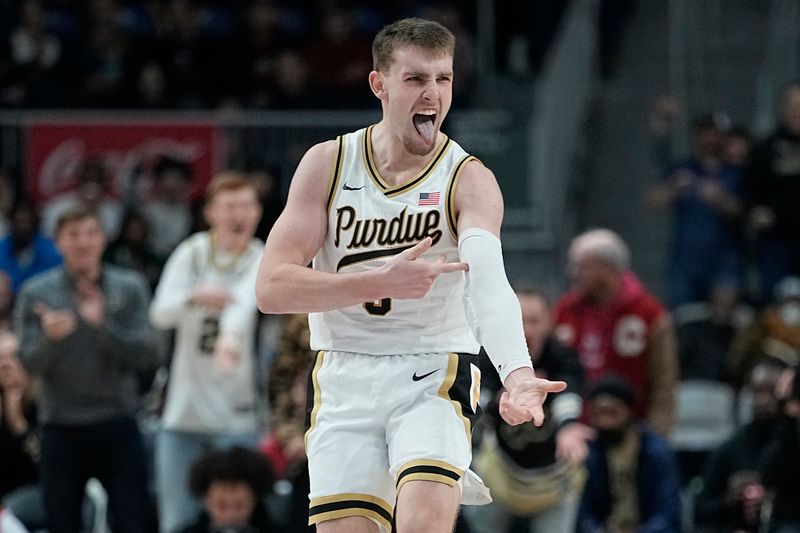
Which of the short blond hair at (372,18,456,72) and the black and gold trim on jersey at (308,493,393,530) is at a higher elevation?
→ the short blond hair at (372,18,456,72)

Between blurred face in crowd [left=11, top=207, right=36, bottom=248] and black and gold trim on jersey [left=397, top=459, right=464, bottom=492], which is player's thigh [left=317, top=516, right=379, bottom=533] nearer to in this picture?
black and gold trim on jersey [left=397, top=459, right=464, bottom=492]

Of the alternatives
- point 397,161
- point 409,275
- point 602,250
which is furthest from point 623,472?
point 409,275

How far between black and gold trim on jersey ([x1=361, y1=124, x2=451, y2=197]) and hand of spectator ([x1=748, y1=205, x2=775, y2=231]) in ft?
23.8

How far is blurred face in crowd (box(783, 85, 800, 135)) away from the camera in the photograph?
40.5 ft

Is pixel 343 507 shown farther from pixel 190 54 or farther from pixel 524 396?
pixel 190 54

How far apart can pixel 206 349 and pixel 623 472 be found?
2.75 metres

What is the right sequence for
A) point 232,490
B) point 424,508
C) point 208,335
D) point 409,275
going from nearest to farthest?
point 409,275, point 424,508, point 232,490, point 208,335

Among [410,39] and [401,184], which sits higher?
[410,39]

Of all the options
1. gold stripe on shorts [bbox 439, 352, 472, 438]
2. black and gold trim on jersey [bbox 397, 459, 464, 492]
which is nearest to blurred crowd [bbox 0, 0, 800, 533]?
gold stripe on shorts [bbox 439, 352, 472, 438]

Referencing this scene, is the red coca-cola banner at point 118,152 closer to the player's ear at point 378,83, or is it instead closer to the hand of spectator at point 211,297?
the hand of spectator at point 211,297

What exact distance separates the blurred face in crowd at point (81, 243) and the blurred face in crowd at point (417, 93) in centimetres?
394

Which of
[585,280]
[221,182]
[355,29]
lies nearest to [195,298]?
[221,182]

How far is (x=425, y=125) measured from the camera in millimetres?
5727

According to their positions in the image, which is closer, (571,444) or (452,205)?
(452,205)
